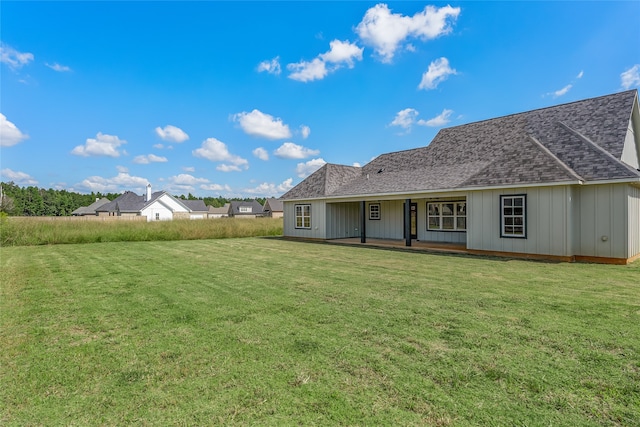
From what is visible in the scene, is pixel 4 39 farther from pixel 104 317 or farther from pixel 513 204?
pixel 513 204

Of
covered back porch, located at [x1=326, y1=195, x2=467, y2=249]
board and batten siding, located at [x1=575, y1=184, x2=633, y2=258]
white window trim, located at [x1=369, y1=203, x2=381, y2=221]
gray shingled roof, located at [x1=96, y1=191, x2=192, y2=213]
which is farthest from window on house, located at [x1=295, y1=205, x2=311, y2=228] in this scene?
gray shingled roof, located at [x1=96, y1=191, x2=192, y2=213]

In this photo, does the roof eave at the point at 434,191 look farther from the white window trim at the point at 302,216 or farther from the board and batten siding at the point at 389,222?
the board and batten siding at the point at 389,222

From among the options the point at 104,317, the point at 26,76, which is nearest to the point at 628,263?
the point at 104,317

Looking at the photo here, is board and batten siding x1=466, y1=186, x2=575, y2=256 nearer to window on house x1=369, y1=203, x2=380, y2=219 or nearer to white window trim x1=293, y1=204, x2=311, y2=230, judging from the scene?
window on house x1=369, y1=203, x2=380, y2=219

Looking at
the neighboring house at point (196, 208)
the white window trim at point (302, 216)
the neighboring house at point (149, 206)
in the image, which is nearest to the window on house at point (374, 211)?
the white window trim at point (302, 216)

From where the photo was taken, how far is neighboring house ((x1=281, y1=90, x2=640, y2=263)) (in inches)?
379

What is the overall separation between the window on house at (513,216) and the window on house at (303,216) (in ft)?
35.7

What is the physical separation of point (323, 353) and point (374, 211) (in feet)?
51.7

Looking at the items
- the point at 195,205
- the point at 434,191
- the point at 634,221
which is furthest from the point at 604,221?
the point at 195,205

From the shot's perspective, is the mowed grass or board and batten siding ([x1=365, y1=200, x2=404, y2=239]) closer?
the mowed grass

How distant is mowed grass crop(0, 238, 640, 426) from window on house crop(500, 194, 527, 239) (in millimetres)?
3925

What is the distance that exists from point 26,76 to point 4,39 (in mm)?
2405

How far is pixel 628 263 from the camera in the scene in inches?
366

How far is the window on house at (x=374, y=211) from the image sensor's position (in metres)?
18.4
